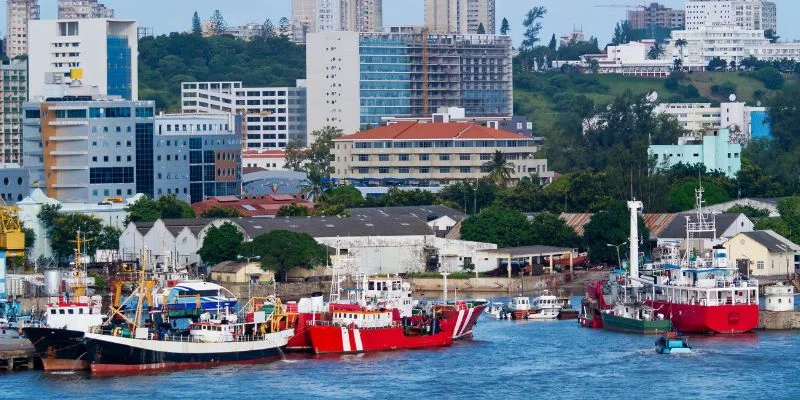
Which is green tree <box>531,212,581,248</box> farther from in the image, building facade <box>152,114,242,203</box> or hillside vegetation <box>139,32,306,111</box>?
hillside vegetation <box>139,32,306,111</box>

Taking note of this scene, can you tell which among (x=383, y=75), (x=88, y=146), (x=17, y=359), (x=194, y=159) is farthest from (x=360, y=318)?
(x=383, y=75)

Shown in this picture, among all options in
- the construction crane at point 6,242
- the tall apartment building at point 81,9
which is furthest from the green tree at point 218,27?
the construction crane at point 6,242

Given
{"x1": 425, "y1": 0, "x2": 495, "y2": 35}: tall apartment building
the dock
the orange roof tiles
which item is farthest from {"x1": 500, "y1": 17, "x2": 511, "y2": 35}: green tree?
the dock

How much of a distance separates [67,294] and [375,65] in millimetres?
90139

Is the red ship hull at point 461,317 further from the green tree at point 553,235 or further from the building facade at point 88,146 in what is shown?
the building facade at point 88,146

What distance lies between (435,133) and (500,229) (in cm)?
3051

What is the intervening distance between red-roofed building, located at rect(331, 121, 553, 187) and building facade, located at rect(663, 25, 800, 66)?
84.6 m

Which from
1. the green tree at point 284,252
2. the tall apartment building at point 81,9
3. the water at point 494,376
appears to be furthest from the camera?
the tall apartment building at point 81,9

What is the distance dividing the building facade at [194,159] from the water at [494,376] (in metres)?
46.2

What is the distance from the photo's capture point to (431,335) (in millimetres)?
52688

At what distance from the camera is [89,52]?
391ft

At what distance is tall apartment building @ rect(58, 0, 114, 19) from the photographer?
176 m

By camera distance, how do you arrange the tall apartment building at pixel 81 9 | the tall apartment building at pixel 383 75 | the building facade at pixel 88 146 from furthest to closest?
the tall apartment building at pixel 81 9, the tall apartment building at pixel 383 75, the building facade at pixel 88 146

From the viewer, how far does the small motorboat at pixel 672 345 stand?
4944 cm
